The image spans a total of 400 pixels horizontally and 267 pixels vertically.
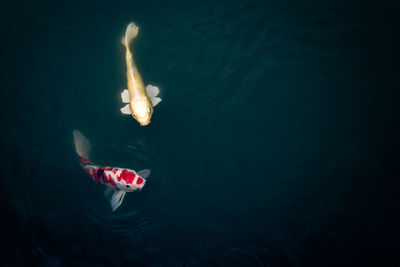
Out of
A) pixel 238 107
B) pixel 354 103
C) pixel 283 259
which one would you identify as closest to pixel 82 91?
pixel 238 107

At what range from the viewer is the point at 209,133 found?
3.79m

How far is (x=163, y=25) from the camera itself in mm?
4289

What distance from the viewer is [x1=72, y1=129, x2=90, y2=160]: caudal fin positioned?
3.52m

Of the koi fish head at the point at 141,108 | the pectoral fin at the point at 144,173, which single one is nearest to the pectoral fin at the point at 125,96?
A: the koi fish head at the point at 141,108

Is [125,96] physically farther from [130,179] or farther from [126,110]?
[130,179]

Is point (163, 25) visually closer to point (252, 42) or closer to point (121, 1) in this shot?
point (121, 1)

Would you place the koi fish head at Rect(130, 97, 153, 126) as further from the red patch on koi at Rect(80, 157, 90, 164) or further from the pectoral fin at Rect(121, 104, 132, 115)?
the red patch on koi at Rect(80, 157, 90, 164)

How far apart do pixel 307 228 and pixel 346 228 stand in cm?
47

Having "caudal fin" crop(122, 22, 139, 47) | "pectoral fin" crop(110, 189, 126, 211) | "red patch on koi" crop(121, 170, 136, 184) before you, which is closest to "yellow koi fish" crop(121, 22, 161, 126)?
"caudal fin" crop(122, 22, 139, 47)

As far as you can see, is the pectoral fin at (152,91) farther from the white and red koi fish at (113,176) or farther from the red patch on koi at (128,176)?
the red patch on koi at (128,176)

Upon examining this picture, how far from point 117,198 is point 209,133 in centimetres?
143

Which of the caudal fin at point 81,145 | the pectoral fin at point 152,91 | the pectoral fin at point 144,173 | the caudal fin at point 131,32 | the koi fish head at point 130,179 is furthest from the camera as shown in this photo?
the caudal fin at point 131,32

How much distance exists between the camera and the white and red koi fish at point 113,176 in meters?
3.00

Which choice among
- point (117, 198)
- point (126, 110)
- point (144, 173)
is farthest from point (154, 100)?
point (117, 198)
